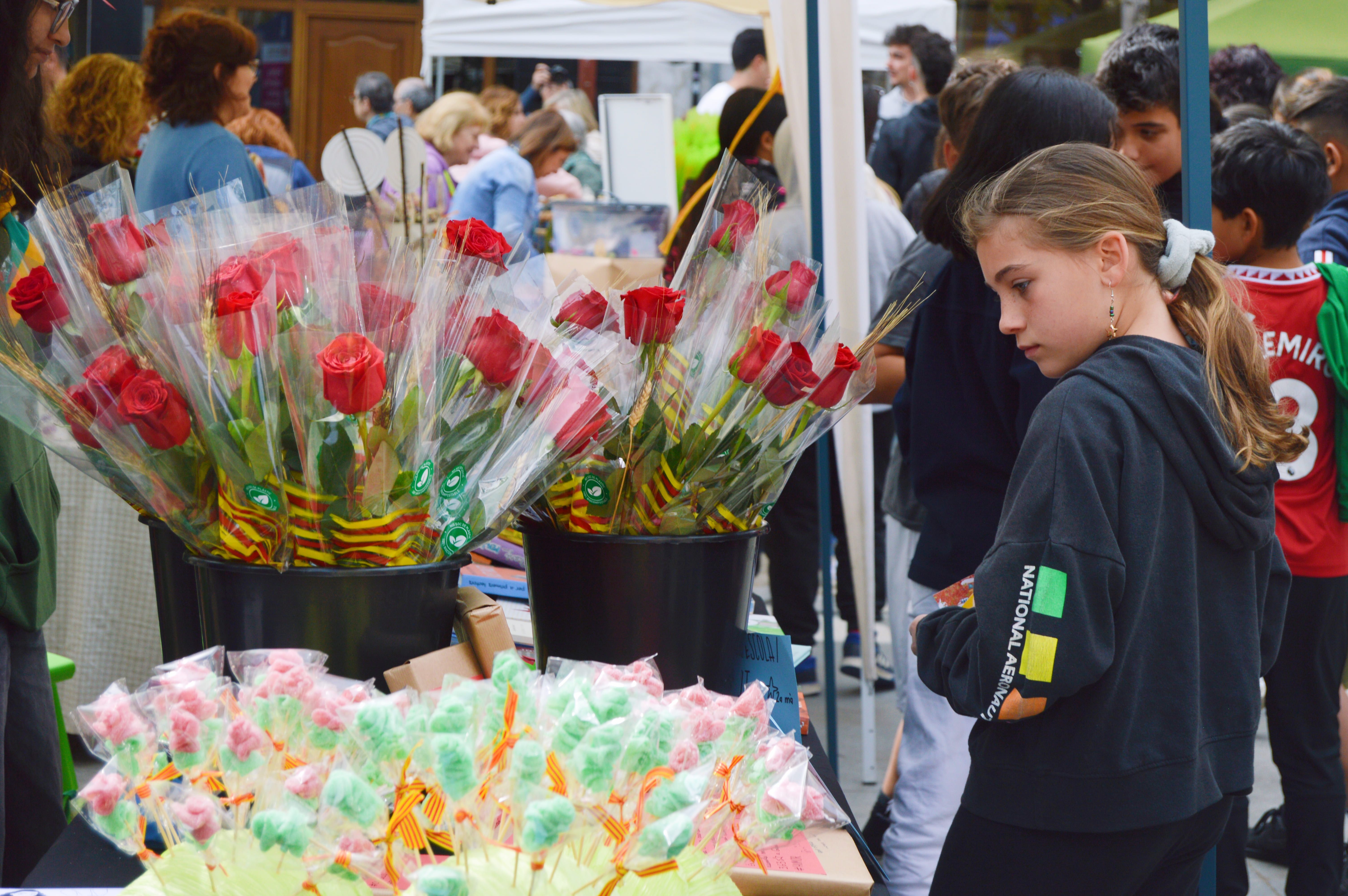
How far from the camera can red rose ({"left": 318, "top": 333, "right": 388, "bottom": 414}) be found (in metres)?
1.02

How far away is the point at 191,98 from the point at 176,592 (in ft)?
7.88

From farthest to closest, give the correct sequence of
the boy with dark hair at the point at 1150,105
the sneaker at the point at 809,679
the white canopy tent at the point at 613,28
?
the white canopy tent at the point at 613,28 → the sneaker at the point at 809,679 → the boy with dark hair at the point at 1150,105

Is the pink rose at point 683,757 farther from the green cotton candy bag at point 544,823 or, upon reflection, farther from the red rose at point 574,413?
the red rose at point 574,413

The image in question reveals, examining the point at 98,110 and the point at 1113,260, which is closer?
the point at 1113,260

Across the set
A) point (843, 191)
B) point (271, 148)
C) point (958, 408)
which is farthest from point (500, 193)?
point (958, 408)

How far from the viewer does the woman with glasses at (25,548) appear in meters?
1.66

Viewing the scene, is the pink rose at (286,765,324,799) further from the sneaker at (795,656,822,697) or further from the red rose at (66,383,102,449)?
the sneaker at (795,656,822,697)

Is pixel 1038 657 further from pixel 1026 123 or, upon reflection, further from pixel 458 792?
pixel 1026 123

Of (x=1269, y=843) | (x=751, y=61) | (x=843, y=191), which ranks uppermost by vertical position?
(x=751, y=61)

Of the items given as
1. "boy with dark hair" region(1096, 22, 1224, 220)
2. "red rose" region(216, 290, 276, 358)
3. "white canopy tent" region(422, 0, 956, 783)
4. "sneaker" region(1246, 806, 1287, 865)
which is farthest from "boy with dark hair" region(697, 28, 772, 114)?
"red rose" region(216, 290, 276, 358)

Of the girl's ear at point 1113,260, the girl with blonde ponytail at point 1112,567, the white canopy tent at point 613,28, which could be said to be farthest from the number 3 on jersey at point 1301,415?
the white canopy tent at point 613,28

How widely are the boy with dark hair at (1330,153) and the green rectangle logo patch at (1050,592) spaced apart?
2148mm

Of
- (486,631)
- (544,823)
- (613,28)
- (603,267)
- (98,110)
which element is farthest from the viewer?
(613,28)

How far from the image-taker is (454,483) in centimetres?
115
